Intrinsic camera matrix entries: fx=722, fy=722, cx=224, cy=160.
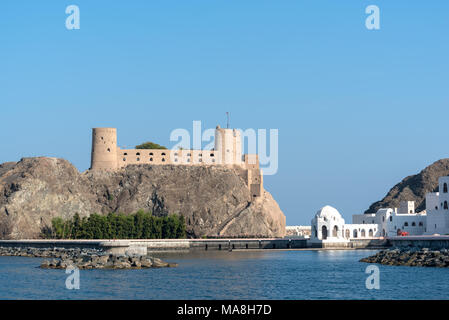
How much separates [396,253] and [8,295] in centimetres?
4338

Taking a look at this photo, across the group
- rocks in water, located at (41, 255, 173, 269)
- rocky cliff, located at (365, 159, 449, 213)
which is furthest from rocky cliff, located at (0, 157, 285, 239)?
rocks in water, located at (41, 255, 173, 269)

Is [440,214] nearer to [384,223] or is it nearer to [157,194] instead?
[384,223]

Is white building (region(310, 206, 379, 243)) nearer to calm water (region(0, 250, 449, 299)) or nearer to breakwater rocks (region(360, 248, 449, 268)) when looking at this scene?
breakwater rocks (region(360, 248, 449, 268))

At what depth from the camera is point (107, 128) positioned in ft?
436

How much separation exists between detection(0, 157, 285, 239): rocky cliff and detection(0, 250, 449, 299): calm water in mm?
52919

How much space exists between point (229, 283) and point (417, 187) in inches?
4915

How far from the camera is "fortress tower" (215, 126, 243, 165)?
137750 mm

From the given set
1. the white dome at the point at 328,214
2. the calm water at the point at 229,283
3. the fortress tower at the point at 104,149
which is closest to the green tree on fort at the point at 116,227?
the fortress tower at the point at 104,149

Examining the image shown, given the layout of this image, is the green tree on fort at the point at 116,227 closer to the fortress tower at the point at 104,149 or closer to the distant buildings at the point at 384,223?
the fortress tower at the point at 104,149

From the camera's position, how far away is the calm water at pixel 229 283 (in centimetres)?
4681

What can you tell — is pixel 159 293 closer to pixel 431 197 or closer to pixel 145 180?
pixel 431 197

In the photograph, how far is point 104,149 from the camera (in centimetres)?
13338
